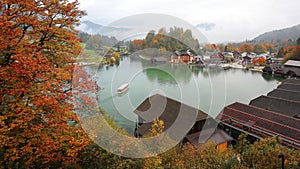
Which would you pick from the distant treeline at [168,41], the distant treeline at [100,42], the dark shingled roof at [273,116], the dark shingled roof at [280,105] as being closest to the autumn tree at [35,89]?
the distant treeline at [100,42]

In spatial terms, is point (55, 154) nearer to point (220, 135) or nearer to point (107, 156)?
point (107, 156)

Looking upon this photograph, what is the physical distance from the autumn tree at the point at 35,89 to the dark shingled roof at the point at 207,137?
412 cm

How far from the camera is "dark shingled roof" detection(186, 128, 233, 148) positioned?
659 cm

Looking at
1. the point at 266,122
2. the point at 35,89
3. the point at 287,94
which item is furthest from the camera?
the point at 287,94

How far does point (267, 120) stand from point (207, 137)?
3.33 meters

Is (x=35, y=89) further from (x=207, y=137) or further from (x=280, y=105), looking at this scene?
(x=280, y=105)

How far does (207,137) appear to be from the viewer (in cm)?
692

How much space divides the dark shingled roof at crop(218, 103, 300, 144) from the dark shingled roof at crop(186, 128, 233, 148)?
1.97 m

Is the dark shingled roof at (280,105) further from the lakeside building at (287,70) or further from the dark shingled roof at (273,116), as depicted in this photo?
the lakeside building at (287,70)

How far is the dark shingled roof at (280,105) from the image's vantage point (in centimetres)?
1005

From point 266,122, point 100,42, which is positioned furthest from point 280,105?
point 100,42

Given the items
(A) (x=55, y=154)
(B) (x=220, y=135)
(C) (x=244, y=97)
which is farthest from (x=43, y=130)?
(C) (x=244, y=97)

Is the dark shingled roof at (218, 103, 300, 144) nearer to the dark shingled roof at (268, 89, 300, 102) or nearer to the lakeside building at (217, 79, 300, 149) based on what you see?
the lakeside building at (217, 79, 300, 149)

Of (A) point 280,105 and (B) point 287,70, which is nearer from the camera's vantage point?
(A) point 280,105
